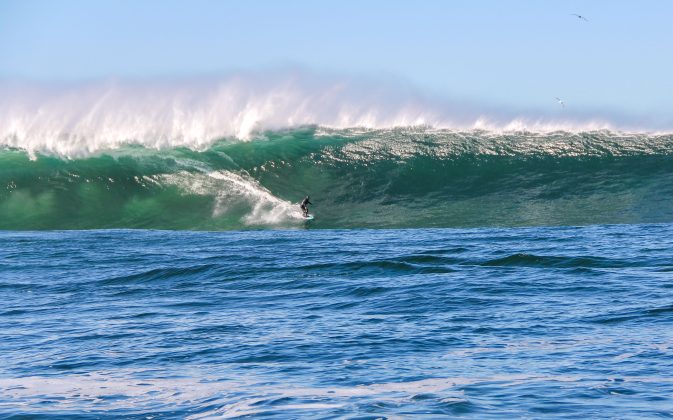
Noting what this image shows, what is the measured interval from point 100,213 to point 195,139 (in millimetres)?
5424

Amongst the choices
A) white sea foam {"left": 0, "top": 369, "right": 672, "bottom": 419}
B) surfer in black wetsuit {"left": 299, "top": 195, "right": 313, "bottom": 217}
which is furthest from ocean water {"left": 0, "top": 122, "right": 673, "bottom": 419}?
surfer in black wetsuit {"left": 299, "top": 195, "right": 313, "bottom": 217}

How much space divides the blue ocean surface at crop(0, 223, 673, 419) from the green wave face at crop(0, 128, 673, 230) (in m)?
5.76

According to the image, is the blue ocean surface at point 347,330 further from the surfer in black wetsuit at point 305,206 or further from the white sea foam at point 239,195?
the white sea foam at point 239,195

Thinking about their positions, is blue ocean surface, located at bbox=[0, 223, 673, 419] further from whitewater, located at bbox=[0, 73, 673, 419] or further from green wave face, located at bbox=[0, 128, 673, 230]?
green wave face, located at bbox=[0, 128, 673, 230]

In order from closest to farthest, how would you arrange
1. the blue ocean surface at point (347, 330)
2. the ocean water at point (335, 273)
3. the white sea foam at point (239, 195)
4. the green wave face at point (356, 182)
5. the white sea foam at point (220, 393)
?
the white sea foam at point (220, 393), the blue ocean surface at point (347, 330), the ocean water at point (335, 273), the green wave face at point (356, 182), the white sea foam at point (239, 195)

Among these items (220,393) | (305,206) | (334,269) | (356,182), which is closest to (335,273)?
(334,269)

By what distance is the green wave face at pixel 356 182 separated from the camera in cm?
2833

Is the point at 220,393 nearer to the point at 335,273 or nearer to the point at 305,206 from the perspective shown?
the point at 335,273

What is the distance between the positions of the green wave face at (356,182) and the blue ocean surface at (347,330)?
18.9ft

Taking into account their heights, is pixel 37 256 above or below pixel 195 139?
below

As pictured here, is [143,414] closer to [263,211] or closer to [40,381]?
[40,381]

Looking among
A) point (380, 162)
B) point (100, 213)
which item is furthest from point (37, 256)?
point (380, 162)

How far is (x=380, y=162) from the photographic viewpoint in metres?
31.9

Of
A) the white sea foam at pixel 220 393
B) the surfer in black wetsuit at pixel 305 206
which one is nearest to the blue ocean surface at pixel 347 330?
the white sea foam at pixel 220 393
